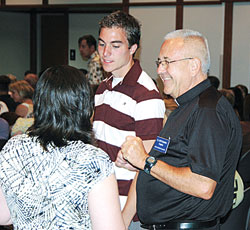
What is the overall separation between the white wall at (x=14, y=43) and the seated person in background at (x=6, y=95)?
5995 mm

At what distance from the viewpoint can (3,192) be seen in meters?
1.74

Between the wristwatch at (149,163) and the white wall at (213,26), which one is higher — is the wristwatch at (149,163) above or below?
below

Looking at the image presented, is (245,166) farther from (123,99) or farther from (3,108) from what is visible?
(3,108)

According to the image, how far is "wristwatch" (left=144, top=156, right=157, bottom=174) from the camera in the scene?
1.96 meters

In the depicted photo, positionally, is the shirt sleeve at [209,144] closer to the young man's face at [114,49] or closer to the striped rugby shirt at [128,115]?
the striped rugby shirt at [128,115]

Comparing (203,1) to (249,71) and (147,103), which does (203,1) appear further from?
(147,103)

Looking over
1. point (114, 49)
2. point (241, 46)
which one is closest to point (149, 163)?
point (114, 49)

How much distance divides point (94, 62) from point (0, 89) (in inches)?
59.5

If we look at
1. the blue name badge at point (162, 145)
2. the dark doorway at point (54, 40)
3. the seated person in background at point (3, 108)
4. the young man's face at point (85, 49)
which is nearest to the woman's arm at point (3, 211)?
the blue name badge at point (162, 145)

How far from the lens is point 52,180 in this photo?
1649 mm

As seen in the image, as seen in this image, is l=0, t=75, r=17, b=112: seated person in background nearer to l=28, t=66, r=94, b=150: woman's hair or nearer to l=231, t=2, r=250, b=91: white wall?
l=231, t=2, r=250, b=91: white wall

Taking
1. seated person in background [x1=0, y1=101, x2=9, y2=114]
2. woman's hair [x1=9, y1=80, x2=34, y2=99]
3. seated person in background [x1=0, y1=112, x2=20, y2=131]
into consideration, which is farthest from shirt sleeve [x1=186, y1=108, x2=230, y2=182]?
woman's hair [x1=9, y1=80, x2=34, y2=99]

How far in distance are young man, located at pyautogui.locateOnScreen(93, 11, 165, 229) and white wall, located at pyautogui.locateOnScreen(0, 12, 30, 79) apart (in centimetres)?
1013

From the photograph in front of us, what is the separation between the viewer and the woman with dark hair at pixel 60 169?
→ 5.39ft
